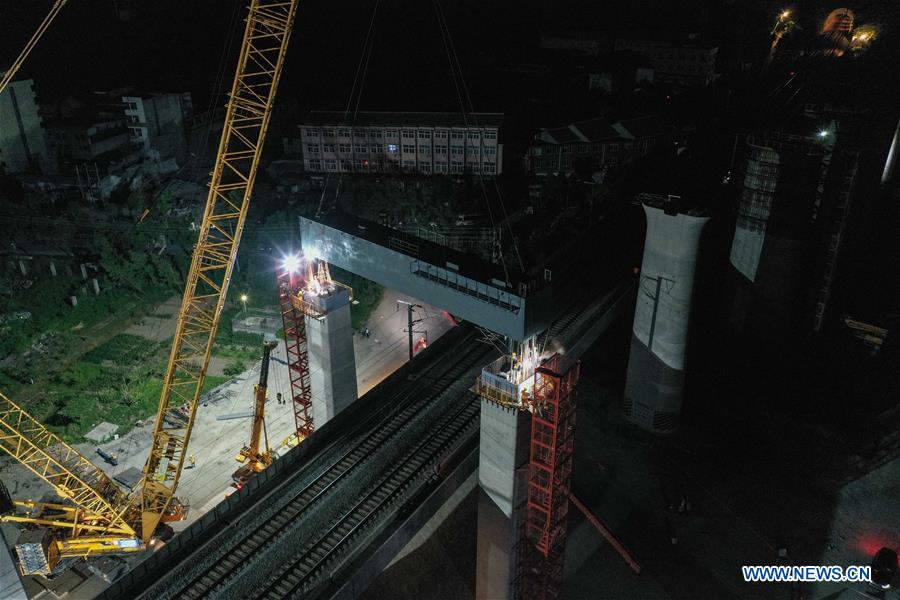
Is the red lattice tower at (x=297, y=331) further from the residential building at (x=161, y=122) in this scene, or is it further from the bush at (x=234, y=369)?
the residential building at (x=161, y=122)

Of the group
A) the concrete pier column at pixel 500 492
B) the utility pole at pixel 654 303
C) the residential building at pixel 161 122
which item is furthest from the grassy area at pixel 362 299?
the residential building at pixel 161 122

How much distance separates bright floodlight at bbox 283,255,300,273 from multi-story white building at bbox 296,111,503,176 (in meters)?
36.4

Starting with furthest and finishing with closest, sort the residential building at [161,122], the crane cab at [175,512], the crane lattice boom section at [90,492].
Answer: the residential building at [161,122] < the crane cab at [175,512] < the crane lattice boom section at [90,492]

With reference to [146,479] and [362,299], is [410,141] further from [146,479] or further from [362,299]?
[146,479]

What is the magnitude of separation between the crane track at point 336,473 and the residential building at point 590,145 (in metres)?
35.5

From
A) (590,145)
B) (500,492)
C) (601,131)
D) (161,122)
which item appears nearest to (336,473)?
(500,492)

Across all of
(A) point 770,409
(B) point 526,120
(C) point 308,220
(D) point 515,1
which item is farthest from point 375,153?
(D) point 515,1

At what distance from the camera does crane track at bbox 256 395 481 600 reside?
24.8 m

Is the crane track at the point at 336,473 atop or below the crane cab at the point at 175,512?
atop

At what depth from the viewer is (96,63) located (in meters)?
96.8

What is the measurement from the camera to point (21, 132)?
227 feet

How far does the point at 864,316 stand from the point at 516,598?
3709 cm

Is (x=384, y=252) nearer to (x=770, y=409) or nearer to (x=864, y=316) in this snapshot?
(x=770, y=409)

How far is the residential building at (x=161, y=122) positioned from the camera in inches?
2874
